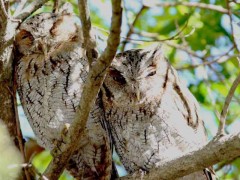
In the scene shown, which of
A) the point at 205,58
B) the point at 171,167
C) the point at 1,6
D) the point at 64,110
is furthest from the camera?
the point at 205,58

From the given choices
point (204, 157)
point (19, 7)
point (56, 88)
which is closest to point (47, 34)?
point (19, 7)

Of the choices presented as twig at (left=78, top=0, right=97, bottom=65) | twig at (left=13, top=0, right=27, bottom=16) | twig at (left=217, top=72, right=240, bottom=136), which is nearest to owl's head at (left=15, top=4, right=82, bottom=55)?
twig at (left=13, top=0, right=27, bottom=16)

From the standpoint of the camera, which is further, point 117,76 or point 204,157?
point 117,76

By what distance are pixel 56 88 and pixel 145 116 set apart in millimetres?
662

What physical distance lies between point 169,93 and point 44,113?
917 mm

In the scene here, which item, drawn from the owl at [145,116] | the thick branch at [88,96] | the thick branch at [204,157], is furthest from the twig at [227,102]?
the owl at [145,116]

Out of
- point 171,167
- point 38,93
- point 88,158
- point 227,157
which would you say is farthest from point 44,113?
point 227,157

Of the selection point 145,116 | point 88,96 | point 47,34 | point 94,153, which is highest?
point 47,34

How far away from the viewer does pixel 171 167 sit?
3.26 meters

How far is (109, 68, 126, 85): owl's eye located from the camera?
13.5ft

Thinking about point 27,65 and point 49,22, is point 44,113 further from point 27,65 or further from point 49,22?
point 49,22

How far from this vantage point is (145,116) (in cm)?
408

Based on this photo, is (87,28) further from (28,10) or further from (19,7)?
(19,7)

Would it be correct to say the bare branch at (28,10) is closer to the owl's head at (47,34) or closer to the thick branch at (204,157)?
the owl's head at (47,34)
